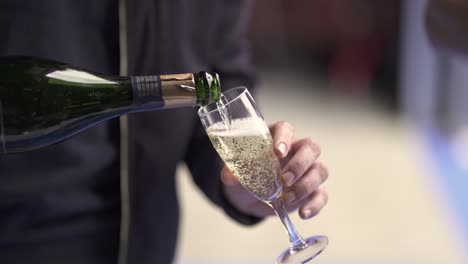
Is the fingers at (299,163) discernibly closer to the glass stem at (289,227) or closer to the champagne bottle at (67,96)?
the glass stem at (289,227)

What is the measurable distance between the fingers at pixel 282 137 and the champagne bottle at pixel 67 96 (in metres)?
0.11

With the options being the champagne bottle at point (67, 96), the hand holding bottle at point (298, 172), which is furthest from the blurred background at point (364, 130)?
the champagne bottle at point (67, 96)

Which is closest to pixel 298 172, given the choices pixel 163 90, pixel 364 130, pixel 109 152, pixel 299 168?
pixel 299 168

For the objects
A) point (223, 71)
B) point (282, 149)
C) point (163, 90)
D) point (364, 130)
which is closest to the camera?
point (163, 90)

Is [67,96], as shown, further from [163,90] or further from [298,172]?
[298,172]

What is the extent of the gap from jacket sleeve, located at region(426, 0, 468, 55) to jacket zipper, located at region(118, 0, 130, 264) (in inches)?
17.8

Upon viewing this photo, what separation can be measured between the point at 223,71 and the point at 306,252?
1.49ft

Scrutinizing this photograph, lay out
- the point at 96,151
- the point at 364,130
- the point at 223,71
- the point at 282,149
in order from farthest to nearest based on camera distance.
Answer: the point at 364,130, the point at 223,71, the point at 96,151, the point at 282,149

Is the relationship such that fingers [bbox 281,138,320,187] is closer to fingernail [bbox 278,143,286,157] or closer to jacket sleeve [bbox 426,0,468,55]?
fingernail [bbox 278,143,286,157]

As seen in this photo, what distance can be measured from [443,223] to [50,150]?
208 cm

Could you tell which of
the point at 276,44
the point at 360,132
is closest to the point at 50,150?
the point at 360,132

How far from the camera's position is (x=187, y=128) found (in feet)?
3.65

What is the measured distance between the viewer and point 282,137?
837 mm

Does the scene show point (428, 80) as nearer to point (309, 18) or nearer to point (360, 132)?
point (360, 132)
